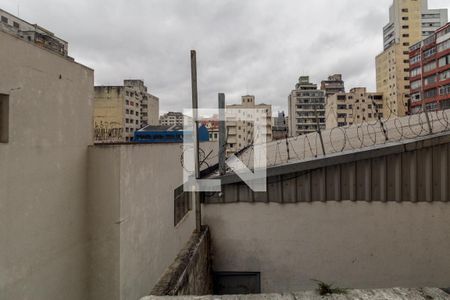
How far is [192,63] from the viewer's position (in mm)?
5617

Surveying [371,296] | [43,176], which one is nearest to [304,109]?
[43,176]

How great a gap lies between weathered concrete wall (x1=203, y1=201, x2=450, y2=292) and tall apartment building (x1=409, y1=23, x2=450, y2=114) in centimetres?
4525

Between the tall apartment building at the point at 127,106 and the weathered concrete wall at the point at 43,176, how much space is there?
24292mm

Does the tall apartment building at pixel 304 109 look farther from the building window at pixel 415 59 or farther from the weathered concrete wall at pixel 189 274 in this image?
the weathered concrete wall at pixel 189 274

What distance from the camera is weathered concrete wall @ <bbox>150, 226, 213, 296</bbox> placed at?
254cm

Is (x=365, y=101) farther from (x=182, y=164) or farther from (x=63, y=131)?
(x=63, y=131)

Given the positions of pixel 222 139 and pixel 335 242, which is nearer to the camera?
pixel 335 242

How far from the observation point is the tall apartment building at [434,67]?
4512 centimetres

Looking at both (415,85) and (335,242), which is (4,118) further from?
(415,85)

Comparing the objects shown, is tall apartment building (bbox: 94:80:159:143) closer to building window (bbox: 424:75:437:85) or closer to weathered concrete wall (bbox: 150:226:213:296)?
weathered concrete wall (bbox: 150:226:213:296)

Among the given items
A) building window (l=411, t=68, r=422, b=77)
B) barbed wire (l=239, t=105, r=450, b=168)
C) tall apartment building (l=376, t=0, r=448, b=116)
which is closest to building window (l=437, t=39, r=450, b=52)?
building window (l=411, t=68, r=422, b=77)

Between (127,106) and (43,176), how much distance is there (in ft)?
192

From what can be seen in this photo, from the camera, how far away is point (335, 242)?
17.4 ft

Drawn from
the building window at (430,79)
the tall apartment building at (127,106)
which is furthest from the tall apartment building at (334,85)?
the tall apartment building at (127,106)
